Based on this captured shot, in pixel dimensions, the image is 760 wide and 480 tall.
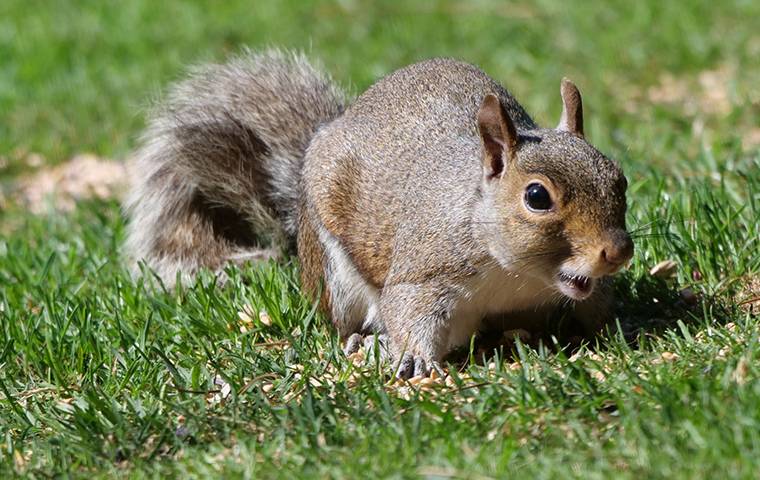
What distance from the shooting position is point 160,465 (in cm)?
280

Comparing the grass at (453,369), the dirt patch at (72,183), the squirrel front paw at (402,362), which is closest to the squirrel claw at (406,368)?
the squirrel front paw at (402,362)

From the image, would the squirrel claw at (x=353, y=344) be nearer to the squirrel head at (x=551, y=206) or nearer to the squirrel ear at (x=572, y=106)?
the squirrel head at (x=551, y=206)

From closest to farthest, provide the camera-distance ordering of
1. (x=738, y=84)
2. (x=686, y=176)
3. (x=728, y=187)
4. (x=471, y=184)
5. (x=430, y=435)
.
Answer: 1. (x=430, y=435)
2. (x=471, y=184)
3. (x=728, y=187)
4. (x=686, y=176)
5. (x=738, y=84)

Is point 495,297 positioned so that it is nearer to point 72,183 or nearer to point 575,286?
point 575,286

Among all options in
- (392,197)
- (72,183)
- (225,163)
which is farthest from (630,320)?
(72,183)

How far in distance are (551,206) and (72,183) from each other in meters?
3.30

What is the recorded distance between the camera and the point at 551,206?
3.08 meters

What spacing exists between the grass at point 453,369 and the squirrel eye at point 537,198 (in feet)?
1.22

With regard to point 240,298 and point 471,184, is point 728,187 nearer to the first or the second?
point 471,184

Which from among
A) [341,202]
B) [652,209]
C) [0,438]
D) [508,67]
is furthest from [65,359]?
[508,67]

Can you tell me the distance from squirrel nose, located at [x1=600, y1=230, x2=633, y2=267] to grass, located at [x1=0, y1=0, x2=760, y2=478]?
240 mm

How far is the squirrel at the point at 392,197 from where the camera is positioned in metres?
3.13

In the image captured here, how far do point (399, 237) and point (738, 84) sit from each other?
112 inches

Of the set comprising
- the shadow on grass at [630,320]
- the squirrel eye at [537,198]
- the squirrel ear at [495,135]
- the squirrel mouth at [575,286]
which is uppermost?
the squirrel ear at [495,135]
